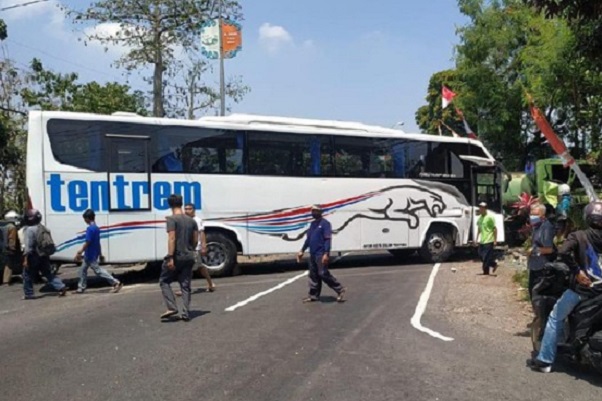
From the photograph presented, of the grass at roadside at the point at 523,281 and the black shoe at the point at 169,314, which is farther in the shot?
the grass at roadside at the point at 523,281

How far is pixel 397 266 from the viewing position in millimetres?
16797

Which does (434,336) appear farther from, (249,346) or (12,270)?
(12,270)

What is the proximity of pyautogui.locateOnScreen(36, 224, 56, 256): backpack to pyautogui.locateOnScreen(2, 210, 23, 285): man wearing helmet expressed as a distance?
2.19 meters

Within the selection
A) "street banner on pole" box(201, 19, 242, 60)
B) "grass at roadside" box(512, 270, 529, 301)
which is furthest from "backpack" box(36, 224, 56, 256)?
"street banner on pole" box(201, 19, 242, 60)

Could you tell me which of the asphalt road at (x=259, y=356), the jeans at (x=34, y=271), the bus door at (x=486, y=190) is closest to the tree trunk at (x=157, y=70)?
the bus door at (x=486, y=190)

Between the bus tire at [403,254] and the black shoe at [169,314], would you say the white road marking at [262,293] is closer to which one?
the black shoe at [169,314]

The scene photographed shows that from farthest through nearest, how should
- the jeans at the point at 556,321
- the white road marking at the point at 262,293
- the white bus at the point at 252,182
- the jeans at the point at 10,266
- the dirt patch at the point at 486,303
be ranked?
1. the jeans at the point at 10,266
2. the white bus at the point at 252,182
3. the white road marking at the point at 262,293
4. the dirt patch at the point at 486,303
5. the jeans at the point at 556,321

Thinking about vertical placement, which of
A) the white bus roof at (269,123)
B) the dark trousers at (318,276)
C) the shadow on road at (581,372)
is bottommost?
the shadow on road at (581,372)

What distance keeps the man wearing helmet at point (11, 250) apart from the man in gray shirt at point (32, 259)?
195cm

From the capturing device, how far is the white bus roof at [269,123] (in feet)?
44.5

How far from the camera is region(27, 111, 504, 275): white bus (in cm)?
1306

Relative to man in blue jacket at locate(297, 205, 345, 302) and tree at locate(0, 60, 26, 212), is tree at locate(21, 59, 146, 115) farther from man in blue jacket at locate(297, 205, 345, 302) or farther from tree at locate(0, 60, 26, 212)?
man in blue jacket at locate(297, 205, 345, 302)

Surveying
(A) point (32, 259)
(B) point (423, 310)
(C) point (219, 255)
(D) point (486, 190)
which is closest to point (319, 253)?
(B) point (423, 310)

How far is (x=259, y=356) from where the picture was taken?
676cm
